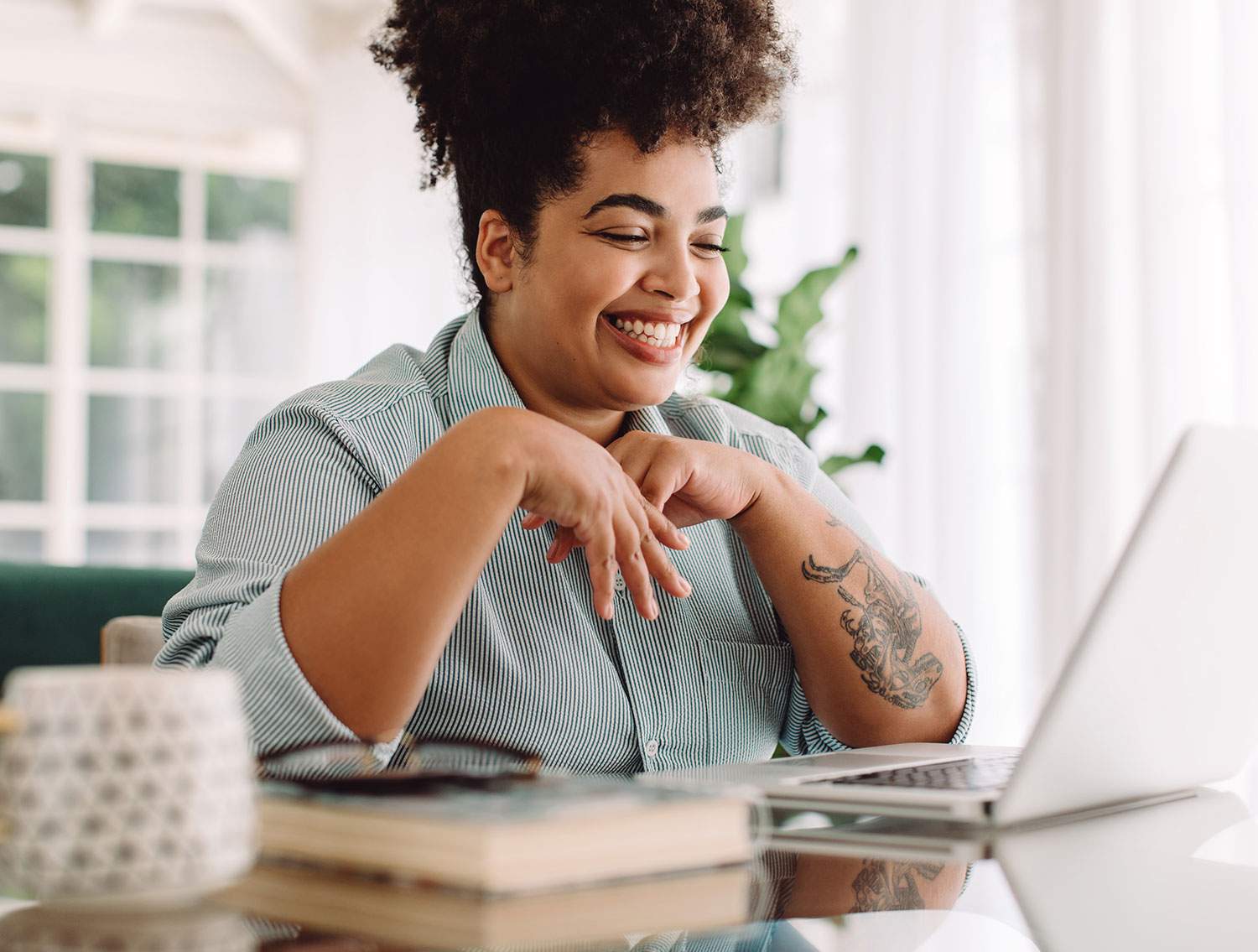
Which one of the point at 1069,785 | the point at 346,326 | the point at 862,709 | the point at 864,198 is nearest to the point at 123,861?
the point at 1069,785

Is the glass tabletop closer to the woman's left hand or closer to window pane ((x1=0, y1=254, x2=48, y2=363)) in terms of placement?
the woman's left hand

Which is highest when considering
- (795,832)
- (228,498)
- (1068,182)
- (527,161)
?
(1068,182)

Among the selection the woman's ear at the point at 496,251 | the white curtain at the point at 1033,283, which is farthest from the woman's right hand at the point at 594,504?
the white curtain at the point at 1033,283

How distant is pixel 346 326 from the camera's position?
5676 mm

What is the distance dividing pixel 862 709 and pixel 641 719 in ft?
0.75

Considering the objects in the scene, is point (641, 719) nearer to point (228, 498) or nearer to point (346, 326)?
point (228, 498)

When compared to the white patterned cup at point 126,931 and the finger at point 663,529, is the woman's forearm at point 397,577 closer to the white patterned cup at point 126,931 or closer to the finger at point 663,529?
the finger at point 663,529

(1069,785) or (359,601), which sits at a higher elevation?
(359,601)

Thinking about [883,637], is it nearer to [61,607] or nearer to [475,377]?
[475,377]

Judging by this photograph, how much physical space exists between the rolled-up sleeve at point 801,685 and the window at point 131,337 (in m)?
4.44

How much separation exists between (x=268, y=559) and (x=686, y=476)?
0.39 meters

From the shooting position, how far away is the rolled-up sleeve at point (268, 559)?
101 centimetres

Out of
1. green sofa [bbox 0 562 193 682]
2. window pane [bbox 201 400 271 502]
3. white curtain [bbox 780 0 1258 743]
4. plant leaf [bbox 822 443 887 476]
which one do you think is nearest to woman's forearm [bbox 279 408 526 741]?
green sofa [bbox 0 562 193 682]

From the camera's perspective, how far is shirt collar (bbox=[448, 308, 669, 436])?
147 centimetres
